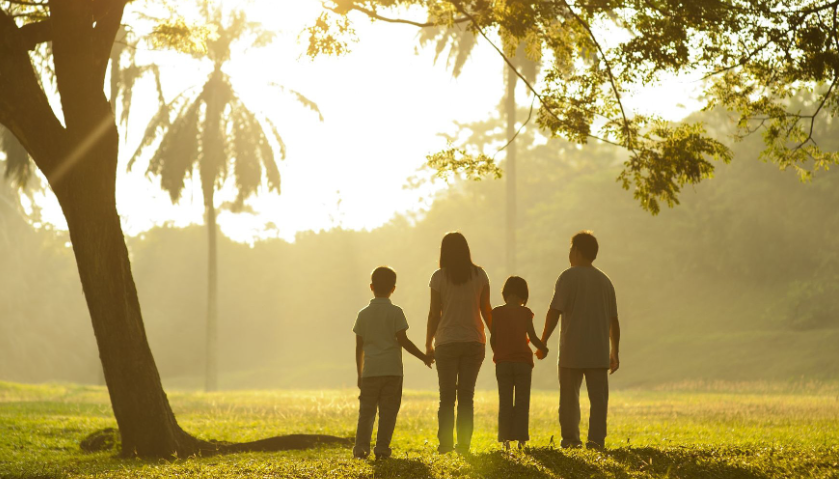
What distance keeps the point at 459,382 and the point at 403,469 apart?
1120mm

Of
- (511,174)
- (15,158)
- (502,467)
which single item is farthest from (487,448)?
(511,174)

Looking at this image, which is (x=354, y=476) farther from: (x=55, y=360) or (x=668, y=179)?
(x=55, y=360)

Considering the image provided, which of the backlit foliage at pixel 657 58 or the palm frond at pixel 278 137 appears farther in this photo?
the palm frond at pixel 278 137

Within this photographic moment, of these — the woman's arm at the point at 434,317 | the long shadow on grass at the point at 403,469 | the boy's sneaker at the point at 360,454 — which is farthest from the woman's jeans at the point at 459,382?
the boy's sneaker at the point at 360,454

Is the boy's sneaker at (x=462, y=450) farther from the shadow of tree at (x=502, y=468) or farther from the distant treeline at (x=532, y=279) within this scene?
the distant treeline at (x=532, y=279)

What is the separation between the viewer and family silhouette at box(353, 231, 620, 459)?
25.9 feet

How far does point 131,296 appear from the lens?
9945 mm

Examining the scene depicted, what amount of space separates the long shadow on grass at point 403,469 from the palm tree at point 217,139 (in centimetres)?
2544

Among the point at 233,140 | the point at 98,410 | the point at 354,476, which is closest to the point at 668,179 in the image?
the point at 354,476

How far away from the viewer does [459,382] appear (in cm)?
798

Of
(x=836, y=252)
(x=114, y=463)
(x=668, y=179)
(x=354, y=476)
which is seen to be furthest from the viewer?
(x=836, y=252)

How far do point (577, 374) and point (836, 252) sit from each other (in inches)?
1569

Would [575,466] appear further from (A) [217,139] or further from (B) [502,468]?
(A) [217,139]

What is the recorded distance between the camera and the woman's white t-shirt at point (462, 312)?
7848 mm
